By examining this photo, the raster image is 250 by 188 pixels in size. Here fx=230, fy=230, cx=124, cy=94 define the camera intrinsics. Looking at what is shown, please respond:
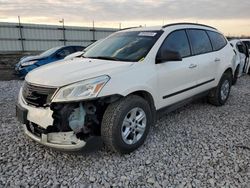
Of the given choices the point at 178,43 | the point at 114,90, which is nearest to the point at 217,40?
the point at 178,43

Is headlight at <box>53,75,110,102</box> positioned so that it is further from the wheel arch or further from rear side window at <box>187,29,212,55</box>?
rear side window at <box>187,29,212,55</box>

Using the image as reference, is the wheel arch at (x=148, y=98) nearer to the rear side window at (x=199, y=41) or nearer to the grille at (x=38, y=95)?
the grille at (x=38, y=95)

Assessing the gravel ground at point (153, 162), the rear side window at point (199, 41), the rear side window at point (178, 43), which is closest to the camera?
the gravel ground at point (153, 162)

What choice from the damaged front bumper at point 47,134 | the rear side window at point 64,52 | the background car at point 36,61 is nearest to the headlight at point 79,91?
the damaged front bumper at point 47,134

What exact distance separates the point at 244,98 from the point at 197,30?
2747mm

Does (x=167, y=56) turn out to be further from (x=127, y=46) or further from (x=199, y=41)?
(x=199, y=41)

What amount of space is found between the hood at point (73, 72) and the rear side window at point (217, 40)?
2689 mm

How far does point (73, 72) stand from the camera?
9.70 ft

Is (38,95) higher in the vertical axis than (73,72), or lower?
lower

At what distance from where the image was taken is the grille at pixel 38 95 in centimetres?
275

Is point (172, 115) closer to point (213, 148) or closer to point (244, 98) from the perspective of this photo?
point (213, 148)

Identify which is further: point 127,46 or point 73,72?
point 127,46

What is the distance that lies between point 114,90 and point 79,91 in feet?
1.38

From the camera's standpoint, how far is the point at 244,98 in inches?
244
